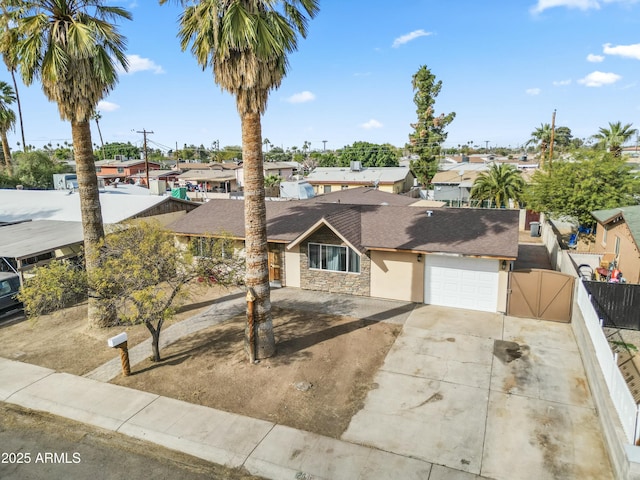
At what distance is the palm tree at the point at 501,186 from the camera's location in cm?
3775

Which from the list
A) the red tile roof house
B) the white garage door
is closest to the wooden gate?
the red tile roof house

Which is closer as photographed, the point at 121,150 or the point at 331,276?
the point at 331,276

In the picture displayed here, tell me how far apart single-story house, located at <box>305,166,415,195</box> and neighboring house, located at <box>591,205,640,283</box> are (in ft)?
87.1

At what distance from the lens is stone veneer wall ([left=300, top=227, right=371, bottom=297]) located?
19219 mm

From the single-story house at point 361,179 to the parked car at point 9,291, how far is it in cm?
3528

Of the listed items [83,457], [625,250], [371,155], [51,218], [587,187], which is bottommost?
[83,457]

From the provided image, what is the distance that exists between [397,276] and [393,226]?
2.49 meters

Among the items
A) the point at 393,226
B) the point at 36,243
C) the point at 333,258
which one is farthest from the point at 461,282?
the point at 36,243

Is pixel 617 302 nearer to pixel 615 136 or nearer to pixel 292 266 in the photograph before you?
pixel 292 266

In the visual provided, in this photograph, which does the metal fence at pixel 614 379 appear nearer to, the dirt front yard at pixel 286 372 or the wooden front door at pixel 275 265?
the dirt front yard at pixel 286 372

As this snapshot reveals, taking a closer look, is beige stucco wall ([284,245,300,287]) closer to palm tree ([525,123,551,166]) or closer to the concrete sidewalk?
the concrete sidewalk

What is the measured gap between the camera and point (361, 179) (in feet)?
165

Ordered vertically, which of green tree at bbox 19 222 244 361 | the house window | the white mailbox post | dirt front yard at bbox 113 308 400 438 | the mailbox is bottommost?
dirt front yard at bbox 113 308 400 438

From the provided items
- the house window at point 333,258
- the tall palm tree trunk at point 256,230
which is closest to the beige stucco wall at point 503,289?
the house window at point 333,258
